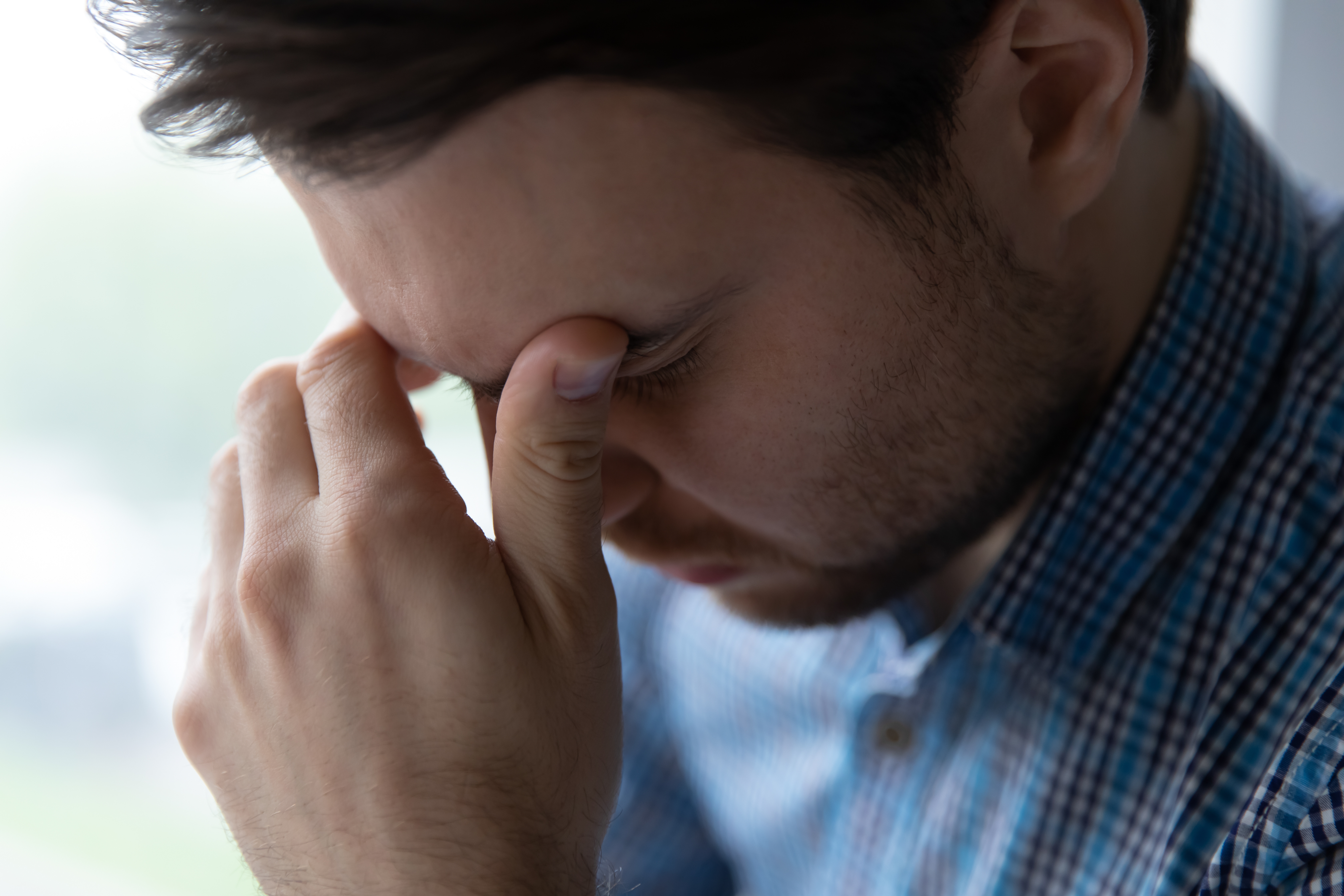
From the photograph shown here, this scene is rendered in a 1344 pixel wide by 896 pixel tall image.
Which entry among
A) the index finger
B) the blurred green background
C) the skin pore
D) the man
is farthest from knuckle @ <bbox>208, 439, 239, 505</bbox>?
the blurred green background

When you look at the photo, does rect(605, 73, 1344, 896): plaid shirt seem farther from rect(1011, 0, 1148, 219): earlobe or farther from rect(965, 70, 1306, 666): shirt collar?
rect(1011, 0, 1148, 219): earlobe

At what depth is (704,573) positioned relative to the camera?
3.28 ft

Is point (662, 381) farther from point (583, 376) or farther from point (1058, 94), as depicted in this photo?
point (1058, 94)

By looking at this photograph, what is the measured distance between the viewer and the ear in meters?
0.72

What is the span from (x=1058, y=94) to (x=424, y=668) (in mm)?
640

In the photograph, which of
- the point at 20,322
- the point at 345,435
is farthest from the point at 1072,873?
the point at 20,322

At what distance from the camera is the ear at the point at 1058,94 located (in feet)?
2.37

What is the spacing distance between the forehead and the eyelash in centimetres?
6

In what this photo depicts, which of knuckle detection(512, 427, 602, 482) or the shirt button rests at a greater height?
knuckle detection(512, 427, 602, 482)

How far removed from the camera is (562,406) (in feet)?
2.35

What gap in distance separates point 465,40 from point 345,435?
0.39 m

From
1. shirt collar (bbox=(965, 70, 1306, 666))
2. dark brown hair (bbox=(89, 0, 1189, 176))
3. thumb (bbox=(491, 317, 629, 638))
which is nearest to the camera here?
dark brown hair (bbox=(89, 0, 1189, 176))

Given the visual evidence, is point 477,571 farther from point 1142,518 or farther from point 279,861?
point 1142,518

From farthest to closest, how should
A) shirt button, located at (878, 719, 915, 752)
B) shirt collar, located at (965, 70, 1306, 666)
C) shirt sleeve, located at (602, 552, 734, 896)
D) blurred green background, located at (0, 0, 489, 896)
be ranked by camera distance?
1. blurred green background, located at (0, 0, 489, 896)
2. shirt sleeve, located at (602, 552, 734, 896)
3. shirt button, located at (878, 719, 915, 752)
4. shirt collar, located at (965, 70, 1306, 666)
